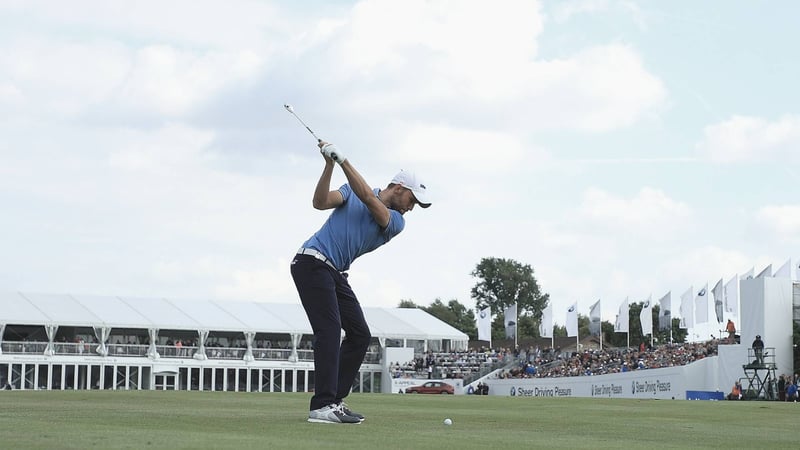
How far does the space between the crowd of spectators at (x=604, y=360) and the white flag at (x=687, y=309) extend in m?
4.68

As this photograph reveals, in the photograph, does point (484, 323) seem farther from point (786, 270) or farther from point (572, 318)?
point (786, 270)

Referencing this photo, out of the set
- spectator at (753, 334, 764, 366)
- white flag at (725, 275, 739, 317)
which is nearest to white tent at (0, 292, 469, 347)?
white flag at (725, 275, 739, 317)

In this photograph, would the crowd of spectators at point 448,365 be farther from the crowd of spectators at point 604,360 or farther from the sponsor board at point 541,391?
the sponsor board at point 541,391

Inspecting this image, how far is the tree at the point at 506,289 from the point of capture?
475ft

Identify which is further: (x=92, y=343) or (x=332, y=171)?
(x=92, y=343)

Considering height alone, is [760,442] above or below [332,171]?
below

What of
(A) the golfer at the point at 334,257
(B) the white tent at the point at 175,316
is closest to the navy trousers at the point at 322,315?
(A) the golfer at the point at 334,257

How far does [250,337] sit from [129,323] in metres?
8.17

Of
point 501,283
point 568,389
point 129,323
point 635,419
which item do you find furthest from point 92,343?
point 501,283

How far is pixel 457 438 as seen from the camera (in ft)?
27.6

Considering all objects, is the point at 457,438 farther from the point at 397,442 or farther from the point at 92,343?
the point at 92,343

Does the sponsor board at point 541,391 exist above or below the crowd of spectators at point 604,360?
below

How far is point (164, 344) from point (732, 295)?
3783 cm

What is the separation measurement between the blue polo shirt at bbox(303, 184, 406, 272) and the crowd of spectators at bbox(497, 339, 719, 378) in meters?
40.7
